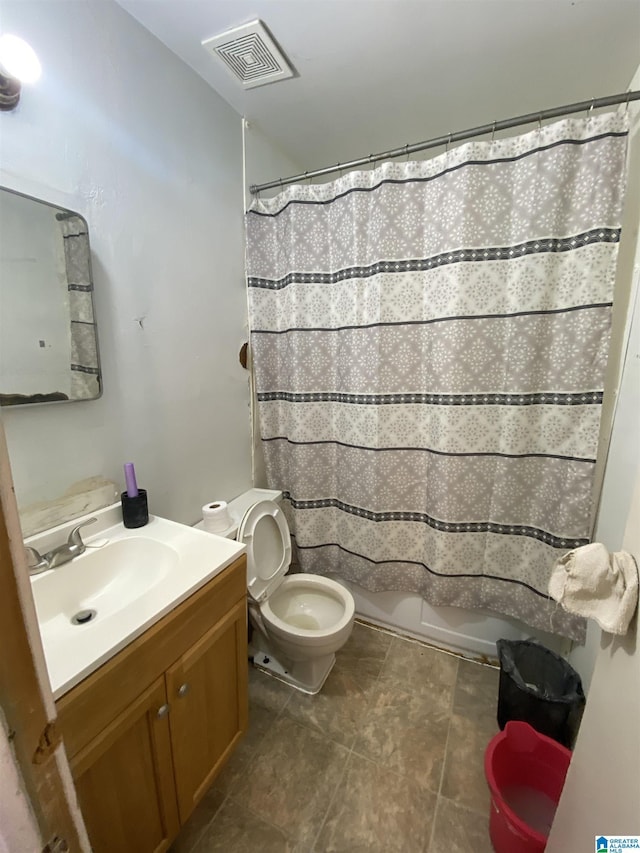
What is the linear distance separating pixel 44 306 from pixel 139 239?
399mm

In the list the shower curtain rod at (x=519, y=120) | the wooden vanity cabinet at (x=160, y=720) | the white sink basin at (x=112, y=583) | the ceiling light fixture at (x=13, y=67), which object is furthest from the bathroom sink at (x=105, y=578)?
Result: the shower curtain rod at (x=519, y=120)

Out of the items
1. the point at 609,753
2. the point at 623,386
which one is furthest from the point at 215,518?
the point at 623,386

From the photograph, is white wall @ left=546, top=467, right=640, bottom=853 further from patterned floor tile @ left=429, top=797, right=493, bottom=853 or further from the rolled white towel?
patterned floor tile @ left=429, top=797, right=493, bottom=853

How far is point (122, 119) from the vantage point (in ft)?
3.63

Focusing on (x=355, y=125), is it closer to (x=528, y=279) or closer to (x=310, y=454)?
(x=528, y=279)

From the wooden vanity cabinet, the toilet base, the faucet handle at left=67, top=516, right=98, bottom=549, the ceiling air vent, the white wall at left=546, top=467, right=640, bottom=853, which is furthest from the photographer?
the toilet base

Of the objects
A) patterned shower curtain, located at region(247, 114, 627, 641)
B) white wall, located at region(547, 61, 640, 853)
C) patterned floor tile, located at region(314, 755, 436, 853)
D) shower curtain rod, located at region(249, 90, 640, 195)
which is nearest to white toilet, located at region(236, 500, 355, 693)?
patterned shower curtain, located at region(247, 114, 627, 641)

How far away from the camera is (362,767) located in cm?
127

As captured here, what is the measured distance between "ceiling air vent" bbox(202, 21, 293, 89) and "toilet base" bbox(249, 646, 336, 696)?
2.22 metres

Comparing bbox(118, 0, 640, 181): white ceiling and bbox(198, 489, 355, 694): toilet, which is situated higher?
bbox(118, 0, 640, 181): white ceiling

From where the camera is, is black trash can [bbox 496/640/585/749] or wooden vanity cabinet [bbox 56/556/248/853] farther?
black trash can [bbox 496/640/585/749]

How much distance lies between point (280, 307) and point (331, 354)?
0.33 m

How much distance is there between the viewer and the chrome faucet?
0.94 m

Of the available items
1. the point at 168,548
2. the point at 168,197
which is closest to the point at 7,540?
the point at 168,548
